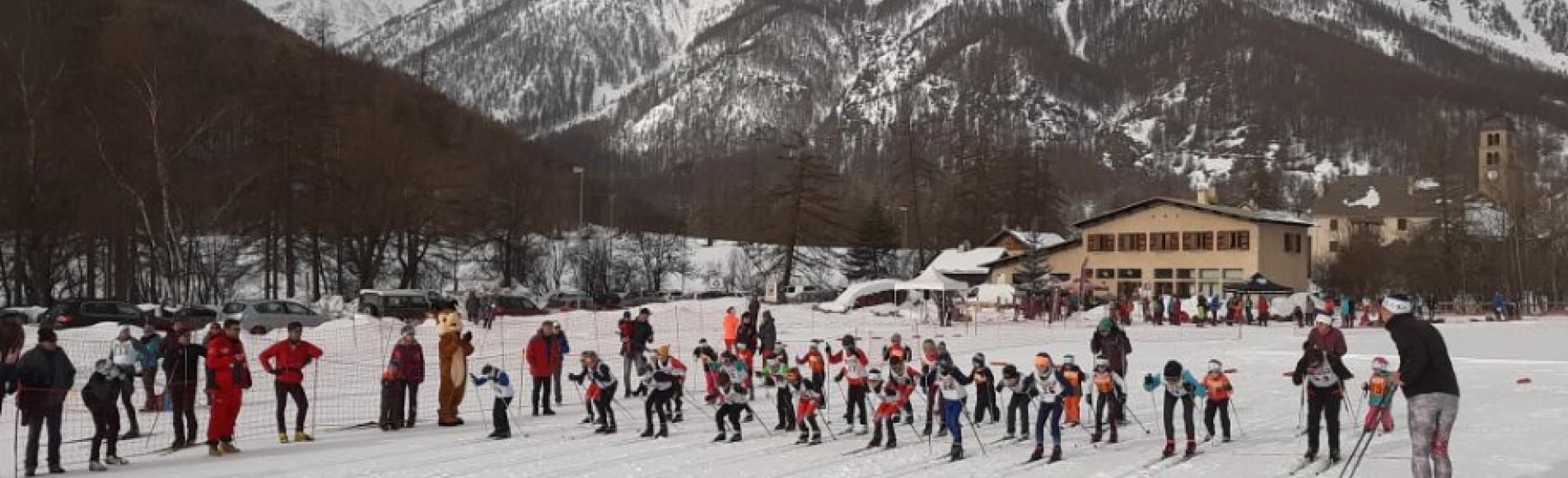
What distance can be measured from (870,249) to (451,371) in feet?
192

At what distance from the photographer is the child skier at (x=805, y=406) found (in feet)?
48.6

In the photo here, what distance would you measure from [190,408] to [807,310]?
109ft

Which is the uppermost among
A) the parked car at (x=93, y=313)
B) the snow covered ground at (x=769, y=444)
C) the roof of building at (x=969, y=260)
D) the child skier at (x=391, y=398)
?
the roof of building at (x=969, y=260)

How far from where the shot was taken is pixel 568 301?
54.8m

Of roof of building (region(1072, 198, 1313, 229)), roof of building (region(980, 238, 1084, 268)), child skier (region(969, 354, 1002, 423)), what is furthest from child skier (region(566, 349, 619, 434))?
roof of building (region(980, 238, 1084, 268))

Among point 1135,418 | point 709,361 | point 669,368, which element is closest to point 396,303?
point 709,361

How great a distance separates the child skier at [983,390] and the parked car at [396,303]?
92.7 ft

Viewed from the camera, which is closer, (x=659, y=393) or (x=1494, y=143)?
(x=659, y=393)

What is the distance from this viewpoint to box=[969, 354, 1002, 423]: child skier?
49.6 ft

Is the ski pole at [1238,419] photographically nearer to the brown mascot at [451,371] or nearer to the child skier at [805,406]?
the child skier at [805,406]

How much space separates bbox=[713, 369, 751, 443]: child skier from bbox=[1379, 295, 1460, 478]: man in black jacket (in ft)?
26.3

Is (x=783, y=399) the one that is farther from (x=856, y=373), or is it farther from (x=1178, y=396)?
(x=1178, y=396)

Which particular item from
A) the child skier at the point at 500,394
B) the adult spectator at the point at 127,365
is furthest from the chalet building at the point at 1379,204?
the adult spectator at the point at 127,365

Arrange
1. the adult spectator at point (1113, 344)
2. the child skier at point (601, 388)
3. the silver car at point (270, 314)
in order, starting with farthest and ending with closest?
the silver car at point (270, 314) < the adult spectator at point (1113, 344) < the child skier at point (601, 388)
